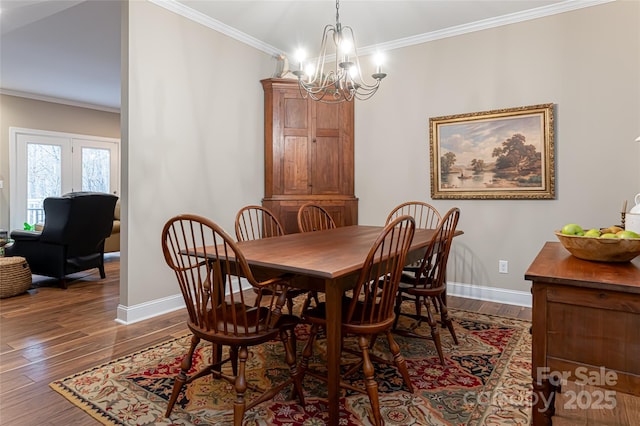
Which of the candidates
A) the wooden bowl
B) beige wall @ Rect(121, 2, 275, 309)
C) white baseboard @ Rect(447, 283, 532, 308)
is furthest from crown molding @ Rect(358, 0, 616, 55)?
the wooden bowl

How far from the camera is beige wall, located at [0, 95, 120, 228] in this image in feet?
20.9

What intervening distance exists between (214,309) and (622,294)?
4.58ft

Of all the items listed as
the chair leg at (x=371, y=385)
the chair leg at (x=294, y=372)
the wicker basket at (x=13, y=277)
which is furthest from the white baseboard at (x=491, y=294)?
the wicker basket at (x=13, y=277)

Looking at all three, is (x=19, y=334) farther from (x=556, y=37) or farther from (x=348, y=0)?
(x=556, y=37)

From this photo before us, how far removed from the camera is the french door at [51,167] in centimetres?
652

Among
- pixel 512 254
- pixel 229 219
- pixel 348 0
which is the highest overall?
pixel 348 0

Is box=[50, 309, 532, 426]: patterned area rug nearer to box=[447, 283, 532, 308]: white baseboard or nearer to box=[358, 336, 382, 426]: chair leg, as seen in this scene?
box=[358, 336, 382, 426]: chair leg

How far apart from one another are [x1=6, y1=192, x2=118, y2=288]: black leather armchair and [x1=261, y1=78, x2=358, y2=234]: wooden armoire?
73.2 inches

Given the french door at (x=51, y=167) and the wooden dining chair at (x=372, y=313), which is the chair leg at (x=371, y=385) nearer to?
the wooden dining chair at (x=372, y=313)

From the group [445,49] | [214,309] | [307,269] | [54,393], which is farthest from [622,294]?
[445,49]

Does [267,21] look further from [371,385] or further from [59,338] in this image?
[371,385]

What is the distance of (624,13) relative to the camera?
302cm

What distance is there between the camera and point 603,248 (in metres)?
1.34

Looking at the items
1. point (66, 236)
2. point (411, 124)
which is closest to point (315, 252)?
point (411, 124)
